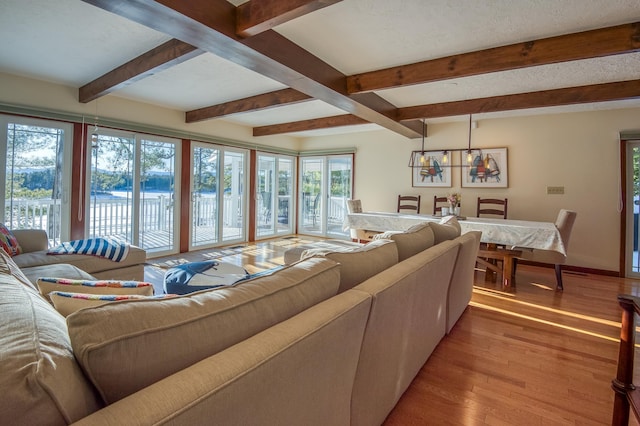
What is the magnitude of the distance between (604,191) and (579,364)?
3.58 meters

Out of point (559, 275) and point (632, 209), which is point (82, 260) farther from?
point (632, 209)

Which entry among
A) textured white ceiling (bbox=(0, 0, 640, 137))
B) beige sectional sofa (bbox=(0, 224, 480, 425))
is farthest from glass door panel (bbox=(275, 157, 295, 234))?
beige sectional sofa (bbox=(0, 224, 480, 425))

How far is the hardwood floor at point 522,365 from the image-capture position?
1.67 metres

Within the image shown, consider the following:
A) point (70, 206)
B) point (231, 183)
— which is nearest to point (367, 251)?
point (70, 206)

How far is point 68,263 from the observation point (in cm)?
268

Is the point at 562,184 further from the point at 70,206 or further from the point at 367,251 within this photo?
the point at 70,206

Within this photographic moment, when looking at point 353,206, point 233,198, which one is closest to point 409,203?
point 353,206

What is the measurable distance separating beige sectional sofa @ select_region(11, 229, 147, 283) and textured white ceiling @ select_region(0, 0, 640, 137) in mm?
1750

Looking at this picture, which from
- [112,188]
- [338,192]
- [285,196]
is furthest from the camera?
[285,196]

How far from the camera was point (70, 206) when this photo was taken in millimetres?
4168

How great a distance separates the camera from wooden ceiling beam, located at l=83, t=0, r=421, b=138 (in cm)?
187

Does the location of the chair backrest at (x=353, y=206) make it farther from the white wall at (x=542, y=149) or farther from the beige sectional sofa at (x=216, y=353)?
the beige sectional sofa at (x=216, y=353)

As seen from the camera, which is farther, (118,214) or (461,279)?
(118,214)

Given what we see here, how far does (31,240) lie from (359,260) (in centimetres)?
314
